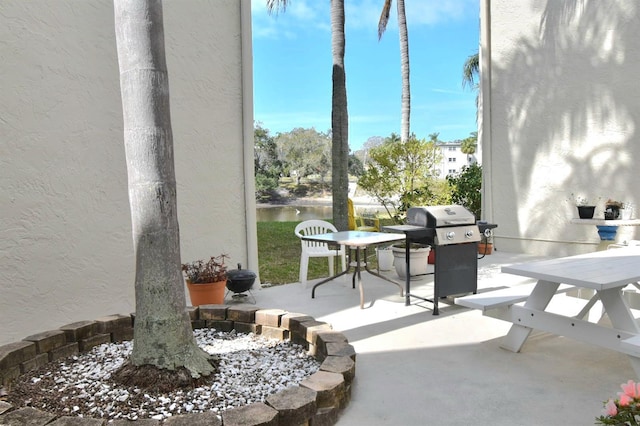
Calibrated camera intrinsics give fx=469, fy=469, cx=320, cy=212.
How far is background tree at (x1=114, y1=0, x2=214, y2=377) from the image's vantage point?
218 cm

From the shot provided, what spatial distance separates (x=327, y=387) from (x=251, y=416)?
41 centimetres

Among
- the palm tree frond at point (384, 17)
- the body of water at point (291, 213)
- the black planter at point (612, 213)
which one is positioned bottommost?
the body of water at point (291, 213)

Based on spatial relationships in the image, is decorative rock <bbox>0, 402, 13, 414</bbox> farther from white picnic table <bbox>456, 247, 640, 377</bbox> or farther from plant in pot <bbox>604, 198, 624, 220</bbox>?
plant in pot <bbox>604, 198, 624, 220</bbox>

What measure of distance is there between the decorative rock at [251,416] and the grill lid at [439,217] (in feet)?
8.04

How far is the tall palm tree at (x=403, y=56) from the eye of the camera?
1303 centimetres

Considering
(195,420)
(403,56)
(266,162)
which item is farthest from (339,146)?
(266,162)

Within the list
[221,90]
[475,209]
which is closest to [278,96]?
[475,209]

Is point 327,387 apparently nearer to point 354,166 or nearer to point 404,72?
point 404,72

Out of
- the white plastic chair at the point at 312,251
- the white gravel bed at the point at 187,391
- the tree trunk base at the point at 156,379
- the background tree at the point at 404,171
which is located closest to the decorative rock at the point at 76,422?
the white gravel bed at the point at 187,391

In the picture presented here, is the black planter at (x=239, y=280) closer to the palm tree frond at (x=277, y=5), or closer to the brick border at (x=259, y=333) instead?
the brick border at (x=259, y=333)

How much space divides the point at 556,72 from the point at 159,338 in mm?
6636

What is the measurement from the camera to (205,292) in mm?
4078

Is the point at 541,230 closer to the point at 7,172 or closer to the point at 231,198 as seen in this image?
the point at 231,198

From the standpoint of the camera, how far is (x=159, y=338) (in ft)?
7.35
